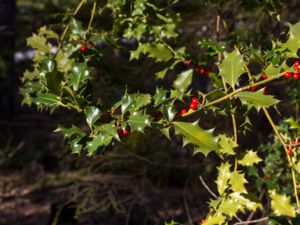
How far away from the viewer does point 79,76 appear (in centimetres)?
191

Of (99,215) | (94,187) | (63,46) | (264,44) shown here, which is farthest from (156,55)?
(99,215)

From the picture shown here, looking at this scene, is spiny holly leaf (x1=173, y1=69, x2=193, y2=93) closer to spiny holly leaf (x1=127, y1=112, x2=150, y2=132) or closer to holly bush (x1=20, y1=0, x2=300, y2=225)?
holly bush (x1=20, y1=0, x2=300, y2=225)

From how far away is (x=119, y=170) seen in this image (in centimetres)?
540

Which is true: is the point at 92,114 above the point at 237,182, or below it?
above

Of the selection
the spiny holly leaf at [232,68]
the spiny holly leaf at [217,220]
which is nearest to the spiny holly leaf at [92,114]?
the spiny holly leaf at [232,68]

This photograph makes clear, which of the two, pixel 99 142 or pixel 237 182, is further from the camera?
pixel 237 182

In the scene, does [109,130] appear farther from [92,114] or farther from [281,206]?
[281,206]

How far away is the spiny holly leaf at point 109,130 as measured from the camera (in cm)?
178

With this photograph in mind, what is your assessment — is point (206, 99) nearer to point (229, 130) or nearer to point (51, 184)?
point (229, 130)

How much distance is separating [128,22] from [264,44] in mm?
937

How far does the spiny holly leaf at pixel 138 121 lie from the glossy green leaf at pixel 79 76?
0.22 meters

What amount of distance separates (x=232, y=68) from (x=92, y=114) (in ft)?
1.82

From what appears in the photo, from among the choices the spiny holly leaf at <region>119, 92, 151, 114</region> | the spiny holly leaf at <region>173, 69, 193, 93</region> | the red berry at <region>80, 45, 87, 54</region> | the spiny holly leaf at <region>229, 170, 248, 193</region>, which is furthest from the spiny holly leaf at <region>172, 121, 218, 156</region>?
the red berry at <region>80, 45, 87, 54</region>

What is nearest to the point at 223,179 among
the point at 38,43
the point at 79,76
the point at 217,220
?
the point at 217,220
